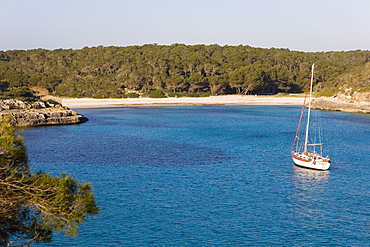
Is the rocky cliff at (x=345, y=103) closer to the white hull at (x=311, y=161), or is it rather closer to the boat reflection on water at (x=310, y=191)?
the white hull at (x=311, y=161)

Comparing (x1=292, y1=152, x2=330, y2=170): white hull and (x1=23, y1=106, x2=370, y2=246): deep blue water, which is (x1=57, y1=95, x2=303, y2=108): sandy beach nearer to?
(x1=23, y1=106, x2=370, y2=246): deep blue water

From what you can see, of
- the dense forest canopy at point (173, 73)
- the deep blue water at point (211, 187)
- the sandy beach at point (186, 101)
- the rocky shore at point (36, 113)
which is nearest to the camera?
the deep blue water at point (211, 187)

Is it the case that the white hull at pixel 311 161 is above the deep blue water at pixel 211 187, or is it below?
above

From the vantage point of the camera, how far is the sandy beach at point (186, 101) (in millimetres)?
132175

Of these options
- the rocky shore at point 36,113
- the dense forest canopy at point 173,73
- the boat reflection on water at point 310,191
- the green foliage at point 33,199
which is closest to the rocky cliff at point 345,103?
the dense forest canopy at point 173,73

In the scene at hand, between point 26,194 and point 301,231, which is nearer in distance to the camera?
point 26,194

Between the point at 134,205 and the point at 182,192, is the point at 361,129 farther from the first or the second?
the point at 134,205

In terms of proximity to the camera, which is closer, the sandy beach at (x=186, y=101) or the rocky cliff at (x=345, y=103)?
the rocky cliff at (x=345, y=103)

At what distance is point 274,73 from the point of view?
15350 centimetres

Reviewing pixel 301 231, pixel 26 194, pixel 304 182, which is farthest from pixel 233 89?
pixel 26 194

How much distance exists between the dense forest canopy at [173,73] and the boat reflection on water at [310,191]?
87825mm

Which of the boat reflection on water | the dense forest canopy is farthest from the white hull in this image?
the dense forest canopy

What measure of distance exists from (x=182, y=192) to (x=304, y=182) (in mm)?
12400

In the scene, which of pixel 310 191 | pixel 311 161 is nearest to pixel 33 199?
pixel 310 191
